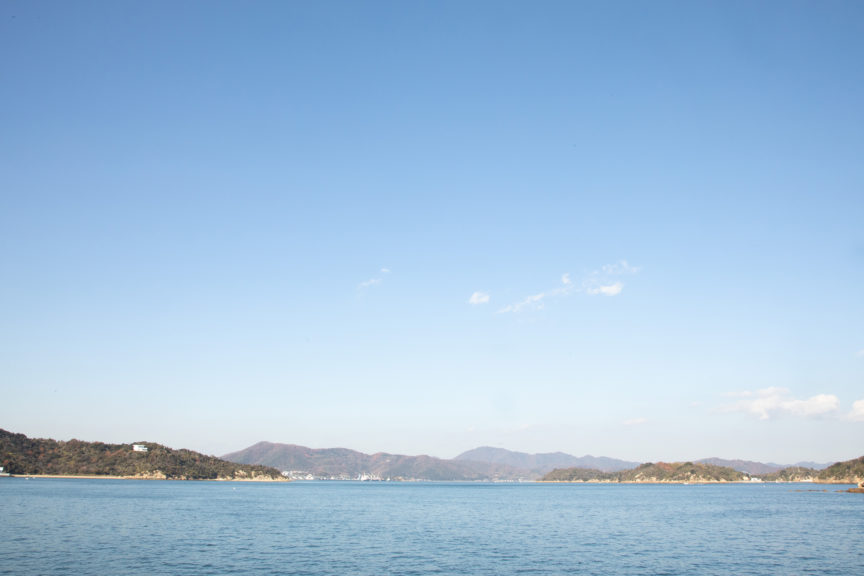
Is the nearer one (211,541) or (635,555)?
(635,555)

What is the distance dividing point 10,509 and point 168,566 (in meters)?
59.4

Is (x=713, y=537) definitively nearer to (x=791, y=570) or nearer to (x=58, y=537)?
(x=791, y=570)

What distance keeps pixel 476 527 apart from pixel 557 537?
598 inches

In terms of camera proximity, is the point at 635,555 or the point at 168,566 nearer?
the point at 168,566

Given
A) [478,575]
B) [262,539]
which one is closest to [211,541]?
[262,539]

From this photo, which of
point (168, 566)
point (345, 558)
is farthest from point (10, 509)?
point (345, 558)

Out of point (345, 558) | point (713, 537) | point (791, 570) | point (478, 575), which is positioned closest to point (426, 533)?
point (345, 558)

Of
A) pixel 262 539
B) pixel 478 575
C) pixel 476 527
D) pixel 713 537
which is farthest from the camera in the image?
pixel 476 527

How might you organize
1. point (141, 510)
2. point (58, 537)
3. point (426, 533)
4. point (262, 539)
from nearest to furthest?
point (58, 537) < point (262, 539) < point (426, 533) < point (141, 510)

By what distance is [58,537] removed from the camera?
185 feet

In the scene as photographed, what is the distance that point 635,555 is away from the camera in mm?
52594

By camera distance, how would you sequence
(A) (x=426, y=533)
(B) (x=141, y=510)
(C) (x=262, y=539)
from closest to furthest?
(C) (x=262, y=539), (A) (x=426, y=533), (B) (x=141, y=510)

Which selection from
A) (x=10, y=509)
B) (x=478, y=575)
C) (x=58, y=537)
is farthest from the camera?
(x=10, y=509)

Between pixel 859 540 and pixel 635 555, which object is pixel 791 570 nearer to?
pixel 635 555
